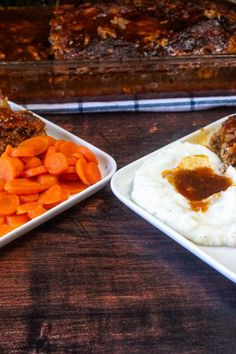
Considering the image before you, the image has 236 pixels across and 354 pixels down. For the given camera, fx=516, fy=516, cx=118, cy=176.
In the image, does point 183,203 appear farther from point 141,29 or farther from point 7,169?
point 141,29

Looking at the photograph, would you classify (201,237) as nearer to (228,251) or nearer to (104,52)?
(228,251)

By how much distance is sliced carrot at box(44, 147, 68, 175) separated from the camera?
236 cm

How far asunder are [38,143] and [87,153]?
0.24 metres

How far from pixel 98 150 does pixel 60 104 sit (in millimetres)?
619

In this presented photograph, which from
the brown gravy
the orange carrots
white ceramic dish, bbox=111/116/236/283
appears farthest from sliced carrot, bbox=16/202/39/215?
the brown gravy

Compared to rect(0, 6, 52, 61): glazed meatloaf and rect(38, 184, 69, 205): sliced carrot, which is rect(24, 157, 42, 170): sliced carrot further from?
rect(0, 6, 52, 61): glazed meatloaf

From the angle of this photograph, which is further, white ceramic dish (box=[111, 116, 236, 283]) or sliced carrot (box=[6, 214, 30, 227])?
sliced carrot (box=[6, 214, 30, 227])

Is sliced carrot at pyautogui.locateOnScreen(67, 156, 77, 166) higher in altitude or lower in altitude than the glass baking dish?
lower

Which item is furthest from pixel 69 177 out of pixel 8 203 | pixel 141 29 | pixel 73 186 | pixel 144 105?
pixel 141 29

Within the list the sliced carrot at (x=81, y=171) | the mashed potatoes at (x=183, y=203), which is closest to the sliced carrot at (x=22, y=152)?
the sliced carrot at (x=81, y=171)

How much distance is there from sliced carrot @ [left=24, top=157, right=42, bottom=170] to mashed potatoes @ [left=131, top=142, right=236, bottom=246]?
47 centimetres

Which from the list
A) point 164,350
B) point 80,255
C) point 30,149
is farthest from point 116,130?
point 164,350

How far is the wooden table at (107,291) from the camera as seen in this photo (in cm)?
179

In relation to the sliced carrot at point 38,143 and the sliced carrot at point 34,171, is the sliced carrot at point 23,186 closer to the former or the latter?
the sliced carrot at point 34,171
